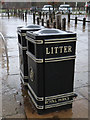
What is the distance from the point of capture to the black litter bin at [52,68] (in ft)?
9.82

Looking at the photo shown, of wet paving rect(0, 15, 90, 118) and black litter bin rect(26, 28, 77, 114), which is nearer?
black litter bin rect(26, 28, 77, 114)

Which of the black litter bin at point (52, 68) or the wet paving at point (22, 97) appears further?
the wet paving at point (22, 97)

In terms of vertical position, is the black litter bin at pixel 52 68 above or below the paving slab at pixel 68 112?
above

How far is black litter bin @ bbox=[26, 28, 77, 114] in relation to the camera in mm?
2992

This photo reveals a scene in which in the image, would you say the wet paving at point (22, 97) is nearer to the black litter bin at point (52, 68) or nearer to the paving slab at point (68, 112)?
the paving slab at point (68, 112)

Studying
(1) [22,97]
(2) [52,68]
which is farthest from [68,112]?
(1) [22,97]

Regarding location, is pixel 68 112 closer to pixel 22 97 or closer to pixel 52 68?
pixel 52 68

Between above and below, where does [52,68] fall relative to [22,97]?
above

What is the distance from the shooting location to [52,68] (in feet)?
10.2

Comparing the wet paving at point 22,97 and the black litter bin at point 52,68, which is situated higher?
the black litter bin at point 52,68

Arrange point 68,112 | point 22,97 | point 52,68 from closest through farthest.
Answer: point 52,68
point 68,112
point 22,97

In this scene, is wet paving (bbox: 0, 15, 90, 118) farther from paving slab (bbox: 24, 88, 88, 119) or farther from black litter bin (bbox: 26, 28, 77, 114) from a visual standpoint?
black litter bin (bbox: 26, 28, 77, 114)

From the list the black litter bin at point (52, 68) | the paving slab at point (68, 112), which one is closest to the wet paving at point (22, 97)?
the paving slab at point (68, 112)

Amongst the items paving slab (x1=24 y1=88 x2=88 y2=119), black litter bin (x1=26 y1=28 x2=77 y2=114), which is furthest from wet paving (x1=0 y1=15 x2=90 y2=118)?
black litter bin (x1=26 y1=28 x2=77 y2=114)
